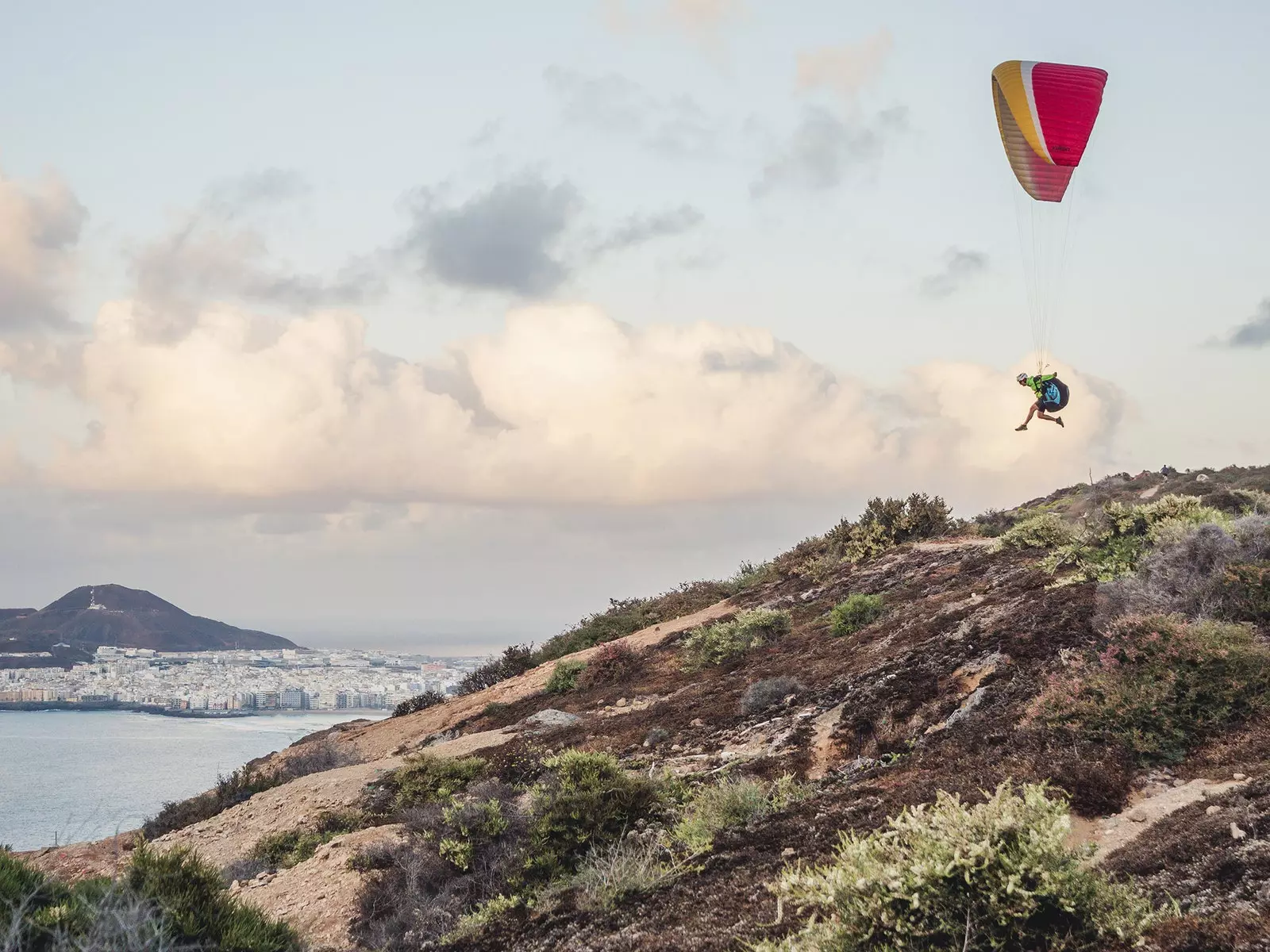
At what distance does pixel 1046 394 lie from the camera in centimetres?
1844

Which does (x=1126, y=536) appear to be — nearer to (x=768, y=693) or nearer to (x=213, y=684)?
(x=768, y=693)

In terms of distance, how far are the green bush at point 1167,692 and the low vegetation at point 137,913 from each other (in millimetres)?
7482

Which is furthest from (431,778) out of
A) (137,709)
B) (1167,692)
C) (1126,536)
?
(137,709)

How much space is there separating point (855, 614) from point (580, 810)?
1012cm

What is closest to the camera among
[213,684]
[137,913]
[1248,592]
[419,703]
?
[137,913]

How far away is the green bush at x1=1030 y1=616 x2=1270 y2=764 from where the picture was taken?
7.90m

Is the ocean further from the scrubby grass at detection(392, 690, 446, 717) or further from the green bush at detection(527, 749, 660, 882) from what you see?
the green bush at detection(527, 749, 660, 882)

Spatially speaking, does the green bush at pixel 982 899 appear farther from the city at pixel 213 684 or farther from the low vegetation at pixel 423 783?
the city at pixel 213 684

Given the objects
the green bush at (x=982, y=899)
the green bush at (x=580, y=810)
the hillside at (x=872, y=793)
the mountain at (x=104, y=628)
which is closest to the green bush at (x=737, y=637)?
the hillside at (x=872, y=793)

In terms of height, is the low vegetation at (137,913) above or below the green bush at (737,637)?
below

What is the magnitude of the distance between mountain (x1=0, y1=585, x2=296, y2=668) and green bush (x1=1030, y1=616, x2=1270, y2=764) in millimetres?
43601

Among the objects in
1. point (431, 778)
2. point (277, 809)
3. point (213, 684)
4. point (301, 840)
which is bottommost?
point (277, 809)

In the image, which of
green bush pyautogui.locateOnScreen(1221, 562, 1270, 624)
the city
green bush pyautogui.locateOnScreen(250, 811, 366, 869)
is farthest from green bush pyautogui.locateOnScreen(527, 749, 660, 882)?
the city

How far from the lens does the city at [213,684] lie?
32500 mm
